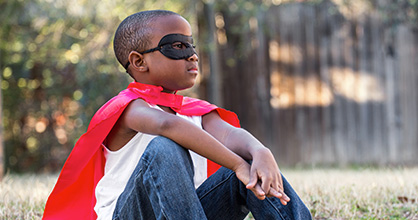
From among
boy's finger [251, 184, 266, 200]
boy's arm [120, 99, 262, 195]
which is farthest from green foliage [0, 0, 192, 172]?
boy's finger [251, 184, 266, 200]

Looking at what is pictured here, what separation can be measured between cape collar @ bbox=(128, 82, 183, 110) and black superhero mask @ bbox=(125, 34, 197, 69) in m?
0.16

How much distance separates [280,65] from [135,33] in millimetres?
5413

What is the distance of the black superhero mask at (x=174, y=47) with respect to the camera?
2311 mm

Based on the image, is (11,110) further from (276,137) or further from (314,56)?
(314,56)

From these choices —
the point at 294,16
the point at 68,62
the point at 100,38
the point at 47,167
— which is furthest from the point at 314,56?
the point at 47,167

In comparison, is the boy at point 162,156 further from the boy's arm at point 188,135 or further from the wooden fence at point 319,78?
the wooden fence at point 319,78

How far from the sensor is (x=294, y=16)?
7.51 m

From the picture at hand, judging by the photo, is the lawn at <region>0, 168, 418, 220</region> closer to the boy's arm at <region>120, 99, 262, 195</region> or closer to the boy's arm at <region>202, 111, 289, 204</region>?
the boy's arm at <region>202, 111, 289, 204</region>

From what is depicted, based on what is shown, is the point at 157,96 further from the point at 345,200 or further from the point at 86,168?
the point at 345,200

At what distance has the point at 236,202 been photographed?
226 cm

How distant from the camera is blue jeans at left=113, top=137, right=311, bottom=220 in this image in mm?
1896

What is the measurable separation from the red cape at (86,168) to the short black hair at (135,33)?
181mm

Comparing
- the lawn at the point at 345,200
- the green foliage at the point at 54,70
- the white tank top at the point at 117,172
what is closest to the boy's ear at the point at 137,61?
the white tank top at the point at 117,172

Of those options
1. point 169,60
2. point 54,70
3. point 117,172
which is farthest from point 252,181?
point 54,70
